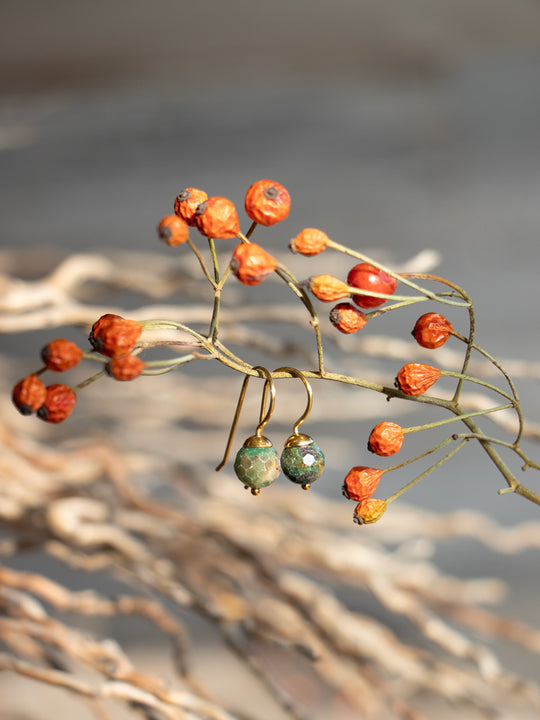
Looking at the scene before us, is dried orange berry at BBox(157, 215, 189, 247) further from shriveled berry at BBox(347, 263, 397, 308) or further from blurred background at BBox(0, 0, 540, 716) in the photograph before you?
blurred background at BBox(0, 0, 540, 716)

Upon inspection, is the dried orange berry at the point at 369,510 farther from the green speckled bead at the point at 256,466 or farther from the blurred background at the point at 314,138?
the blurred background at the point at 314,138

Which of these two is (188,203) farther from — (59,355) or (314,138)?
(314,138)

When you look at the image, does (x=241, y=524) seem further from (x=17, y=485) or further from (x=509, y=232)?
(x=509, y=232)

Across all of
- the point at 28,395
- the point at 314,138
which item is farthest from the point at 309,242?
the point at 314,138

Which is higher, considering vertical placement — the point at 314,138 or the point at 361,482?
the point at 314,138

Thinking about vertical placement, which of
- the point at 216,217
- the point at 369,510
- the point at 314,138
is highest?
the point at 314,138

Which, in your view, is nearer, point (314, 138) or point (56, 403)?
point (56, 403)

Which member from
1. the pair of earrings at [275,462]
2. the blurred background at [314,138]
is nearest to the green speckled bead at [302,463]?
the pair of earrings at [275,462]
